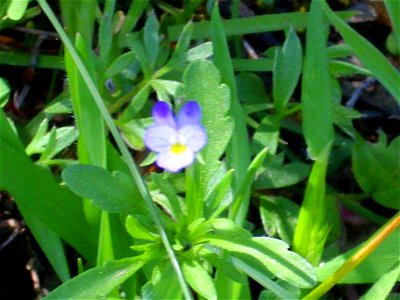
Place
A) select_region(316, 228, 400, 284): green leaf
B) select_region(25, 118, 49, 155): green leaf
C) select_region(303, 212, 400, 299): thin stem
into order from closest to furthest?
1. select_region(303, 212, 400, 299): thin stem
2. select_region(316, 228, 400, 284): green leaf
3. select_region(25, 118, 49, 155): green leaf

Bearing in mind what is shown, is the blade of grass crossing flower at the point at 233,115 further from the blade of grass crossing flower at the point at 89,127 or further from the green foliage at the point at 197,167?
the blade of grass crossing flower at the point at 89,127

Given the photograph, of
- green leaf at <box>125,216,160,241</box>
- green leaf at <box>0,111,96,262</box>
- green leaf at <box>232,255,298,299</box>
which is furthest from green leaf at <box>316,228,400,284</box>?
green leaf at <box>0,111,96,262</box>

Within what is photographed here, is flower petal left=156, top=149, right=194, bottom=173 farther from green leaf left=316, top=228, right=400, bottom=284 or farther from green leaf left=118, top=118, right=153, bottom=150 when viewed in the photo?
green leaf left=316, top=228, right=400, bottom=284

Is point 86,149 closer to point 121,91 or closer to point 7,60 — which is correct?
point 121,91

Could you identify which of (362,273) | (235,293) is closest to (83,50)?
(235,293)

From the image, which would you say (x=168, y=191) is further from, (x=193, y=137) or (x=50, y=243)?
(x=50, y=243)

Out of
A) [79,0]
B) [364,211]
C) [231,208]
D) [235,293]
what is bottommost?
[364,211]
